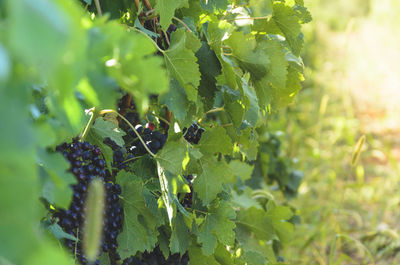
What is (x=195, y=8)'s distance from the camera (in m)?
1.51

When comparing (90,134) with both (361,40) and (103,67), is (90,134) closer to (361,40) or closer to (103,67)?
(103,67)

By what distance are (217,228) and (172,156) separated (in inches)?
11.7

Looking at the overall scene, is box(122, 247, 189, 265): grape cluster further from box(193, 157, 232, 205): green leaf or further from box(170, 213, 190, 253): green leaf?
box(193, 157, 232, 205): green leaf

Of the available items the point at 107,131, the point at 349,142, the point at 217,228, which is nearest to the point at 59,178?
the point at 107,131

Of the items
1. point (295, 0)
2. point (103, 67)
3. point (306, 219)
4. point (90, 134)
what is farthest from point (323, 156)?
Result: point (103, 67)

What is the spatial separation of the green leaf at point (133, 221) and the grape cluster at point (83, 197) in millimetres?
25

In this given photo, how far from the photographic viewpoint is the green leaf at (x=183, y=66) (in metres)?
1.17

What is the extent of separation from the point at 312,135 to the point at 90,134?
422 centimetres

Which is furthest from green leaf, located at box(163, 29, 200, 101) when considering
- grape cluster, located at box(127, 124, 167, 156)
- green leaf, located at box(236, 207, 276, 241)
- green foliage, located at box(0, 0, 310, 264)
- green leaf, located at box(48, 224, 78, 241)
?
green leaf, located at box(236, 207, 276, 241)

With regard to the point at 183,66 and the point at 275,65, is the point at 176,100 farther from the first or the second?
the point at 275,65

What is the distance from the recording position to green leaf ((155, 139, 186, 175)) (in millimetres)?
1294

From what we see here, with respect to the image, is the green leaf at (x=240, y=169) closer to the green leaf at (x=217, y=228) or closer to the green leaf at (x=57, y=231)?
the green leaf at (x=217, y=228)

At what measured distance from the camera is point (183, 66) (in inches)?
46.6

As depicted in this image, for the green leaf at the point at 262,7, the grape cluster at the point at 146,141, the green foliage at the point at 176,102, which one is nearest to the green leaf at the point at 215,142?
the green foliage at the point at 176,102
